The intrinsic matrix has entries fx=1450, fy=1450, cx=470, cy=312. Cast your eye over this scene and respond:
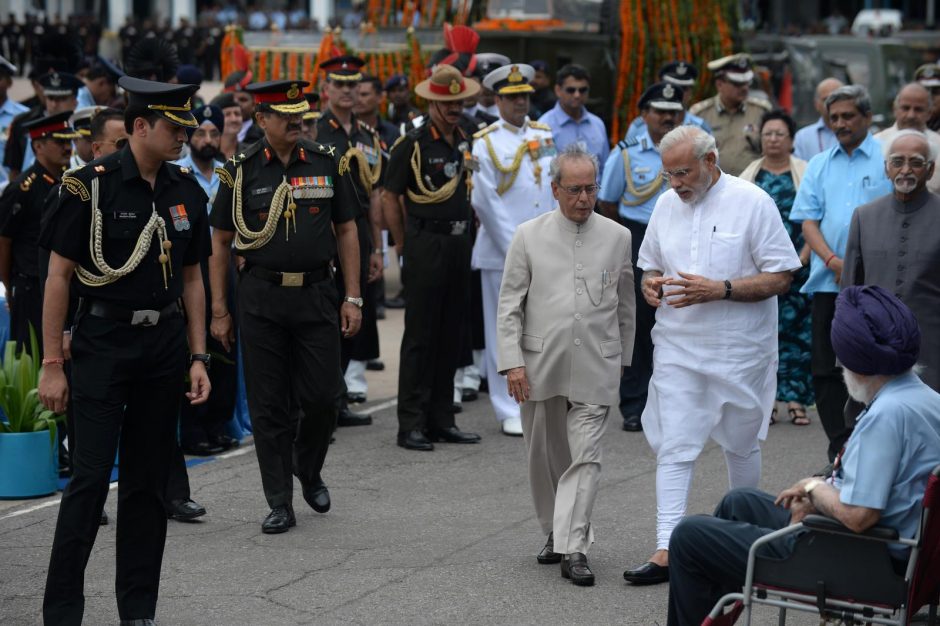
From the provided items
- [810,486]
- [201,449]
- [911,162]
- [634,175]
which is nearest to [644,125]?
[634,175]

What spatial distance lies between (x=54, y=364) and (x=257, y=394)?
1724 mm

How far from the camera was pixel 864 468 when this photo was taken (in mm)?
4301

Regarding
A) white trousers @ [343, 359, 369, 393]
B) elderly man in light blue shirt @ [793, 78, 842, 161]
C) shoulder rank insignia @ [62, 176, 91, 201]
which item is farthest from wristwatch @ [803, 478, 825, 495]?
elderly man in light blue shirt @ [793, 78, 842, 161]

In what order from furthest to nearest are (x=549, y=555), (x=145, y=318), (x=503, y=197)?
1. (x=503, y=197)
2. (x=549, y=555)
3. (x=145, y=318)

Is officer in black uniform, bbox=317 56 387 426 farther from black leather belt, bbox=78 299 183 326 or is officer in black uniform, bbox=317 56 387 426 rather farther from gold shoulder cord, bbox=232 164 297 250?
black leather belt, bbox=78 299 183 326

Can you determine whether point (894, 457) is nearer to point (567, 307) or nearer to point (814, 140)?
point (567, 307)

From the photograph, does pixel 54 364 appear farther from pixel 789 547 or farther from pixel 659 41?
pixel 659 41

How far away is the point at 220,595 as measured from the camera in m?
5.91

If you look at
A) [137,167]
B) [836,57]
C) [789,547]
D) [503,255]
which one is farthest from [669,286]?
[836,57]

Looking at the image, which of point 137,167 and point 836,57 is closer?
point 137,167

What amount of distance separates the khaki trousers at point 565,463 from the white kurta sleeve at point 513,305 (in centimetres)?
26

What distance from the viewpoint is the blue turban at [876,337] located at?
14.6ft

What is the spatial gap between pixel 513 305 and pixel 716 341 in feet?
2.87

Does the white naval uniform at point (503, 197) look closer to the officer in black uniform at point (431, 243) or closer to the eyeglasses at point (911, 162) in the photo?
the officer in black uniform at point (431, 243)
